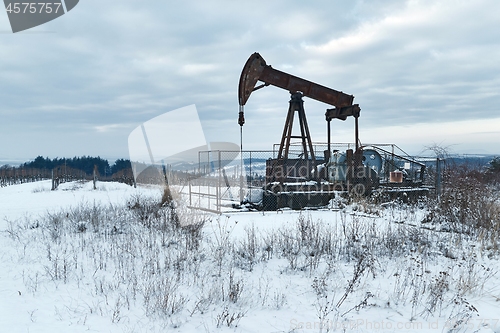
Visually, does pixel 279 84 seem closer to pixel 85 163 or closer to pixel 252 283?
pixel 252 283

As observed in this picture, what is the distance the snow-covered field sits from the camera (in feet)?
11.0

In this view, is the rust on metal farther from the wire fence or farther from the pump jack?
the wire fence

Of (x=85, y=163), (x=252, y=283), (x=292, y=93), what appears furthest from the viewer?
(x=85, y=163)

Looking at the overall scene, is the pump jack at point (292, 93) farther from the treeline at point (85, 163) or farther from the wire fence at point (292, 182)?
the treeline at point (85, 163)

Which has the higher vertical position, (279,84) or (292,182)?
(279,84)

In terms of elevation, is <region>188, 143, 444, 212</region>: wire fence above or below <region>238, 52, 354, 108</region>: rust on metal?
below

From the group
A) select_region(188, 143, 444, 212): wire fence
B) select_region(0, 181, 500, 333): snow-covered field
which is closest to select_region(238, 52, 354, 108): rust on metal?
select_region(188, 143, 444, 212): wire fence

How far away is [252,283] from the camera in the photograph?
4223 millimetres

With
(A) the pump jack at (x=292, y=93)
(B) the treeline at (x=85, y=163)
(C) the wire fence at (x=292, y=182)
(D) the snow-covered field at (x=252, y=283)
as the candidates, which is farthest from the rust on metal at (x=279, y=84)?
(B) the treeline at (x=85, y=163)

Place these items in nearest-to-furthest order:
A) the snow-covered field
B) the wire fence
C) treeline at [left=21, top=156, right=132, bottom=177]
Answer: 1. the snow-covered field
2. the wire fence
3. treeline at [left=21, top=156, right=132, bottom=177]

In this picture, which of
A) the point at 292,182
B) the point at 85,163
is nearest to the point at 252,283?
the point at 292,182

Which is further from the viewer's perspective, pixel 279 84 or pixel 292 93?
pixel 292 93

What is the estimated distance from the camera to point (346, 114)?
12.2 m

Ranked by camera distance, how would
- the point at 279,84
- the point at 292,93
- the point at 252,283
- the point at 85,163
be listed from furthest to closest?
the point at 85,163
the point at 292,93
the point at 279,84
the point at 252,283
